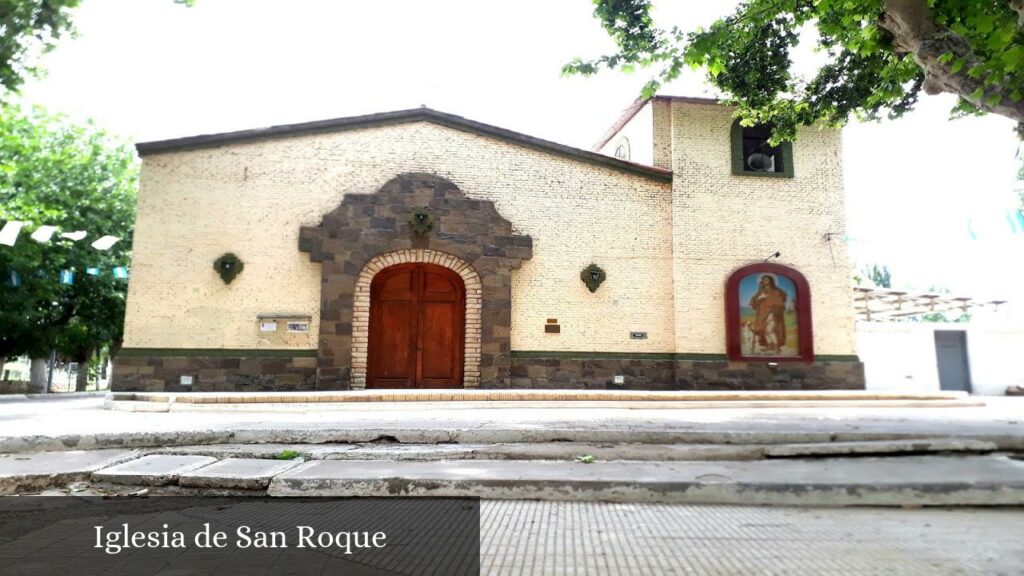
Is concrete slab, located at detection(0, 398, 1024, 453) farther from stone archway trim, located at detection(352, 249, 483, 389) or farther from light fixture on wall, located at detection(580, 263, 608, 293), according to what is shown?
light fixture on wall, located at detection(580, 263, 608, 293)

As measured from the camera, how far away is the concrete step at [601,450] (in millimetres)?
5133

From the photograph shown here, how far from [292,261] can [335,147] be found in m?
2.62

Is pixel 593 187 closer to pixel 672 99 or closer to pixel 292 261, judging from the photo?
pixel 672 99

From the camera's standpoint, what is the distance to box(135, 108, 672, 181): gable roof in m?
12.5

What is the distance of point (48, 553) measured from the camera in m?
3.02

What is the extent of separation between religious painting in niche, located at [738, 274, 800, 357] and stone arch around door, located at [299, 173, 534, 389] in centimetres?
487

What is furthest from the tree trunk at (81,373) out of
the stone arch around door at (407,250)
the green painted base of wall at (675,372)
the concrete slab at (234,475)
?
the concrete slab at (234,475)

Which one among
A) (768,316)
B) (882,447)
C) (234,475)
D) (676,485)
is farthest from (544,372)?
(234,475)

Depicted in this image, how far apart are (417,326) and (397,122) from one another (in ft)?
14.5

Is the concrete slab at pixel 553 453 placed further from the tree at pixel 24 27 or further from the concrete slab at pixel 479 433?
the tree at pixel 24 27

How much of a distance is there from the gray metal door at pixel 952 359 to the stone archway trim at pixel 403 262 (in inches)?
567

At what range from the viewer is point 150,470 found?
452 centimetres

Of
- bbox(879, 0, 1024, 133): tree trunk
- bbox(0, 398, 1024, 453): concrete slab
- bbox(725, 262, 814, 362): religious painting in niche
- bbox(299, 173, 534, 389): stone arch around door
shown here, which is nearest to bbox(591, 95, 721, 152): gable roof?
bbox(725, 262, 814, 362): religious painting in niche

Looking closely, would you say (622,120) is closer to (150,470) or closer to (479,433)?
(479,433)
